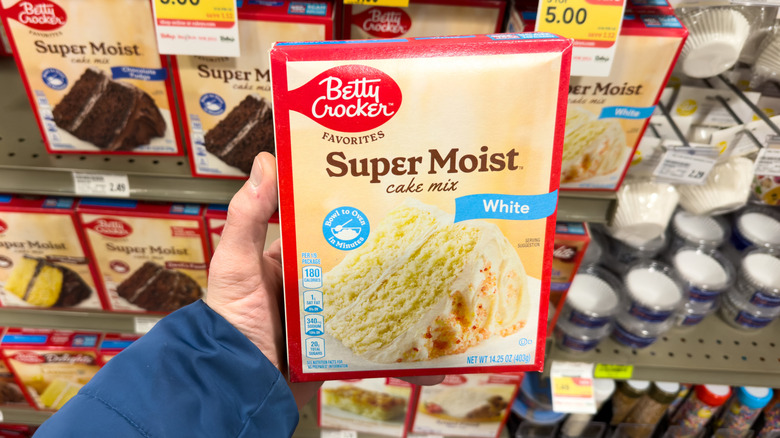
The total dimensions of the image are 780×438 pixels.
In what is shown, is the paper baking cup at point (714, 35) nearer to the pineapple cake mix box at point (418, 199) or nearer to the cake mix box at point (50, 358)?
the pineapple cake mix box at point (418, 199)

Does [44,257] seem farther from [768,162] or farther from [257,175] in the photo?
[768,162]

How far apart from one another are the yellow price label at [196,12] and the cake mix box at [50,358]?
1.08m

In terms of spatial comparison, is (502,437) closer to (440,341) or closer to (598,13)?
(440,341)

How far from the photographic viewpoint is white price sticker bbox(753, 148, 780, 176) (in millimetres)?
1373

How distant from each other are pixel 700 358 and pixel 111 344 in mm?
1752

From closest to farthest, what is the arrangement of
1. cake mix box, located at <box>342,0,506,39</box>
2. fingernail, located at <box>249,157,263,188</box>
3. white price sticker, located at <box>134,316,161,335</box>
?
fingernail, located at <box>249,157,263,188</box> → cake mix box, located at <box>342,0,506,39</box> → white price sticker, located at <box>134,316,161,335</box>

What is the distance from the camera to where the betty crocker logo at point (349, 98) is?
2.26 feet

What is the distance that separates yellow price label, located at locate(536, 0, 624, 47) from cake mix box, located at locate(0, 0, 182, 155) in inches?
29.0

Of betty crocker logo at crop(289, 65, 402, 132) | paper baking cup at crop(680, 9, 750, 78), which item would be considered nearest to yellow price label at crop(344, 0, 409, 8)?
betty crocker logo at crop(289, 65, 402, 132)

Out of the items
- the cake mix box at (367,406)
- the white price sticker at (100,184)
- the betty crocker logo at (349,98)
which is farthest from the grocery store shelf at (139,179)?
the cake mix box at (367,406)

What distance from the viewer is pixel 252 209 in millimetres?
846

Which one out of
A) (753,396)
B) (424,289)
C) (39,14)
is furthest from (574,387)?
(39,14)

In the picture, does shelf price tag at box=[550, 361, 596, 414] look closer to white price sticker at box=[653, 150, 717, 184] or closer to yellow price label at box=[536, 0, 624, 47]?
white price sticker at box=[653, 150, 717, 184]

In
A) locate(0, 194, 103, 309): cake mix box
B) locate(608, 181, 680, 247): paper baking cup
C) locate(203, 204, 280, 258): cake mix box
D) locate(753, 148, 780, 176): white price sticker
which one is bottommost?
locate(0, 194, 103, 309): cake mix box
